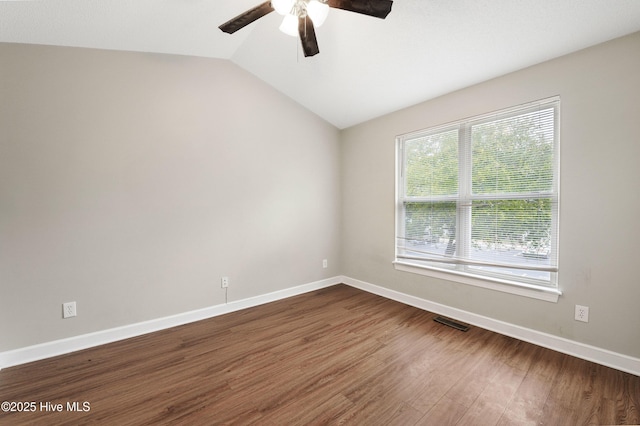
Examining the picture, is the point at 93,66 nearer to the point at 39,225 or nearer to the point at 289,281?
the point at 39,225

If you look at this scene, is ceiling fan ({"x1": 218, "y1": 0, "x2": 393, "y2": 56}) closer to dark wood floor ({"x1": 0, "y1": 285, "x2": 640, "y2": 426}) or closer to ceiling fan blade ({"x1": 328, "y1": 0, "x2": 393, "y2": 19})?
ceiling fan blade ({"x1": 328, "y1": 0, "x2": 393, "y2": 19})

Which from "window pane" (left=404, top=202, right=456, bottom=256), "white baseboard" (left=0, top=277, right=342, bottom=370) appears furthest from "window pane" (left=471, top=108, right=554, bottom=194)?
"white baseboard" (left=0, top=277, right=342, bottom=370)

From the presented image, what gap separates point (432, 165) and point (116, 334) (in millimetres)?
3696

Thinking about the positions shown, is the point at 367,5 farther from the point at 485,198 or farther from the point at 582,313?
the point at 582,313

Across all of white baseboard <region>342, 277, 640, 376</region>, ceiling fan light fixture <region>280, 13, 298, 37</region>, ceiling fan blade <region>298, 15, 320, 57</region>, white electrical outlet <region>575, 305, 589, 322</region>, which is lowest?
white baseboard <region>342, 277, 640, 376</region>

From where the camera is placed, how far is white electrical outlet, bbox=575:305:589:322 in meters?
1.99

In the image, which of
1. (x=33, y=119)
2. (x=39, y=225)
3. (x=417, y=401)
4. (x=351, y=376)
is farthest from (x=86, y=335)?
(x=417, y=401)

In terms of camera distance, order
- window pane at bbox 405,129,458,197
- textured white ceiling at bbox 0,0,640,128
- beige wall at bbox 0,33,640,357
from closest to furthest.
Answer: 1. textured white ceiling at bbox 0,0,640,128
2. beige wall at bbox 0,33,640,357
3. window pane at bbox 405,129,458,197

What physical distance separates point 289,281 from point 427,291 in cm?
176

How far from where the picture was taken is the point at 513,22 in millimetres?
1854

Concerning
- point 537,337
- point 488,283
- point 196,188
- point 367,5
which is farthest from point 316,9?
point 537,337

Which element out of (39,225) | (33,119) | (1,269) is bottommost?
(1,269)

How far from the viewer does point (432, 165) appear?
3.02 metres

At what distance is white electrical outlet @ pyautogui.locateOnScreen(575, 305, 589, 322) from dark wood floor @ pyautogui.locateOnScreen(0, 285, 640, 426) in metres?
0.32
